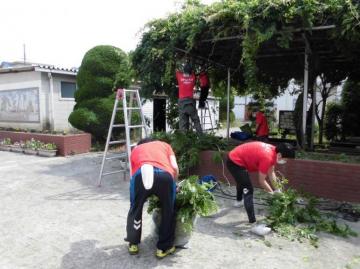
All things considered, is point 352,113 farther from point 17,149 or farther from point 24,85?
point 24,85

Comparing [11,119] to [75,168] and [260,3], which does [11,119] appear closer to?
[75,168]

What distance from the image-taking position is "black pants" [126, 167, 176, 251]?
3.81m

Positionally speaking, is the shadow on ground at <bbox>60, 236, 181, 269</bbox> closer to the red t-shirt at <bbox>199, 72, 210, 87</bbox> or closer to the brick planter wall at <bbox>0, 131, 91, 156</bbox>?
the red t-shirt at <bbox>199, 72, 210, 87</bbox>

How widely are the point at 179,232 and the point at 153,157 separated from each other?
1.01m

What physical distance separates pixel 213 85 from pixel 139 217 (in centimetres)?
879

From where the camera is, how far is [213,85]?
1211 cm

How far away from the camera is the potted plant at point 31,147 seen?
11.6 m

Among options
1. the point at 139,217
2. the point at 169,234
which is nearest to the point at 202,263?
the point at 169,234

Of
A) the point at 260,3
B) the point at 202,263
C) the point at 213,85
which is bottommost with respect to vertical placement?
the point at 202,263

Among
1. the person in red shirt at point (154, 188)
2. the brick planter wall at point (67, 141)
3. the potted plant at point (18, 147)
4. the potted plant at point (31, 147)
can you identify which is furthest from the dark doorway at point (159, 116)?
the person in red shirt at point (154, 188)

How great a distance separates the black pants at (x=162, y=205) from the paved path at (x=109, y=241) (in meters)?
0.25

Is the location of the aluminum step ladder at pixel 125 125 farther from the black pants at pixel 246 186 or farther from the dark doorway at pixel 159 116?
the dark doorway at pixel 159 116

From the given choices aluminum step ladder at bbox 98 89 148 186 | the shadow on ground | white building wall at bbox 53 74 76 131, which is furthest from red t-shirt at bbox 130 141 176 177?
white building wall at bbox 53 74 76 131

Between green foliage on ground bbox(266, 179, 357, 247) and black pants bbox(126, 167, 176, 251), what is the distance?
1.74 metres
